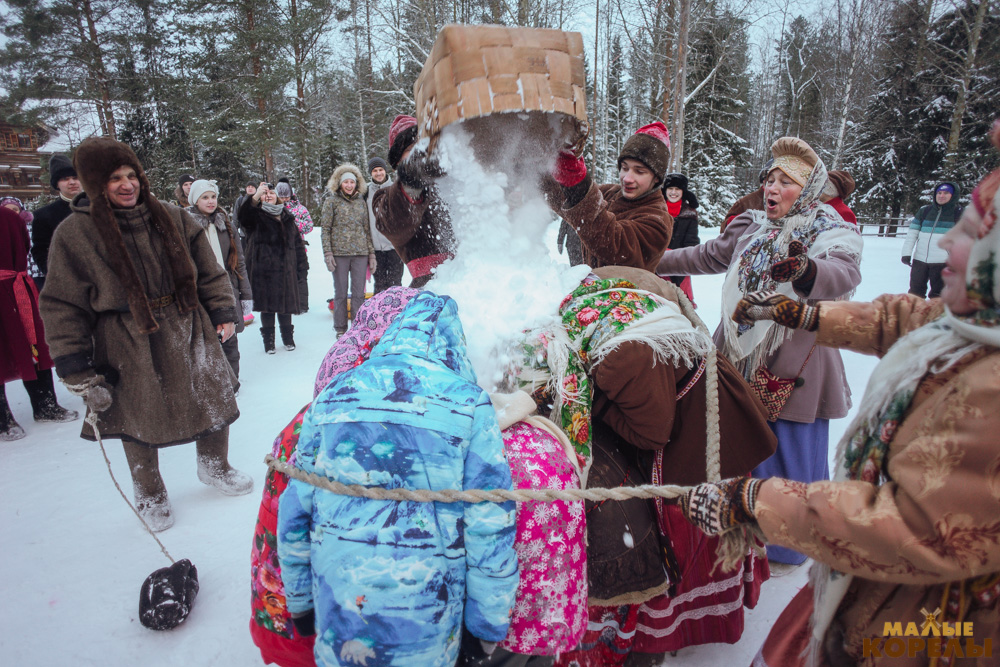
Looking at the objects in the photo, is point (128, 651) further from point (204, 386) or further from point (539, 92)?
point (539, 92)

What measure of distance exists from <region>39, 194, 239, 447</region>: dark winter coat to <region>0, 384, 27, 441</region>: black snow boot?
6.59 ft

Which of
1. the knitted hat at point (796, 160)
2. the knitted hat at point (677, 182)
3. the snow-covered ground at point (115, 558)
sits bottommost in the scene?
the snow-covered ground at point (115, 558)

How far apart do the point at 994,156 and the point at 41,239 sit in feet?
75.8

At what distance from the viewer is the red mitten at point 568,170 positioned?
1.46m

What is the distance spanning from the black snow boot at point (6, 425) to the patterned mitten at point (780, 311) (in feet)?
16.3

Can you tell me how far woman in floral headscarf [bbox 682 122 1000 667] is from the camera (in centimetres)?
79

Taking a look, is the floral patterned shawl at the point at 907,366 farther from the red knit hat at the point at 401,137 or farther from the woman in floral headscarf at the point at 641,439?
the red knit hat at the point at 401,137

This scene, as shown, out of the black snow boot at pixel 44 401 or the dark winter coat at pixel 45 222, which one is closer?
the dark winter coat at pixel 45 222

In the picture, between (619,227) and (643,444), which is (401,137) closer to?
(619,227)

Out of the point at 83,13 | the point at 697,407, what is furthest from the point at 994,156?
the point at 83,13

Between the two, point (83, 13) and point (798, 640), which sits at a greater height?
point (83, 13)

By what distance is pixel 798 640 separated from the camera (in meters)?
1.28

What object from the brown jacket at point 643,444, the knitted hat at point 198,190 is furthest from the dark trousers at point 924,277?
the knitted hat at point 198,190

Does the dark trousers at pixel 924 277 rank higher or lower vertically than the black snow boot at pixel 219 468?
higher
